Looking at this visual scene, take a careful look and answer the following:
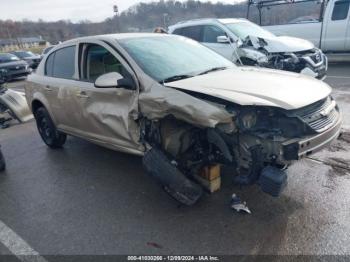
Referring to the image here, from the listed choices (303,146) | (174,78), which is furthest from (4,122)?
(303,146)

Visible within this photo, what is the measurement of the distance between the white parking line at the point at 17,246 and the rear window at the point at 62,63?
2249 mm

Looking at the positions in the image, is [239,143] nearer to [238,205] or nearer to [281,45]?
[238,205]

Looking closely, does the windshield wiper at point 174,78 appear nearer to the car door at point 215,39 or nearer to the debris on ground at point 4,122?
the car door at point 215,39

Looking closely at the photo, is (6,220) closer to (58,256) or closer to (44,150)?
(58,256)

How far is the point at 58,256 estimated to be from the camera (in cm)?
290

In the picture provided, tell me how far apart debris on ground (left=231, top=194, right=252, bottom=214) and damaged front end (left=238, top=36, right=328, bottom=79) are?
189 inches

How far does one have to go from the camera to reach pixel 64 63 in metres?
4.95

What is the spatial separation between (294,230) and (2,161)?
13.9 feet

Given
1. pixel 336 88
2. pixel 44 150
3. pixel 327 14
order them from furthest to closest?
pixel 327 14 → pixel 336 88 → pixel 44 150

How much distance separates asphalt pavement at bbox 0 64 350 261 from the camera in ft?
9.46

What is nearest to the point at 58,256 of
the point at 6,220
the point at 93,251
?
the point at 93,251

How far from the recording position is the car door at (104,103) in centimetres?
369

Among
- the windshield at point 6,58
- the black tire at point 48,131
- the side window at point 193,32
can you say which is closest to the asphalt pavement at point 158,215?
the black tire at point 48,131

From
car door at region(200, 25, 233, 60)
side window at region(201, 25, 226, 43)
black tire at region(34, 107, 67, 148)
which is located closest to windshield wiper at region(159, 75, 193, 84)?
black tire at region(34, 107, 67, 148)
